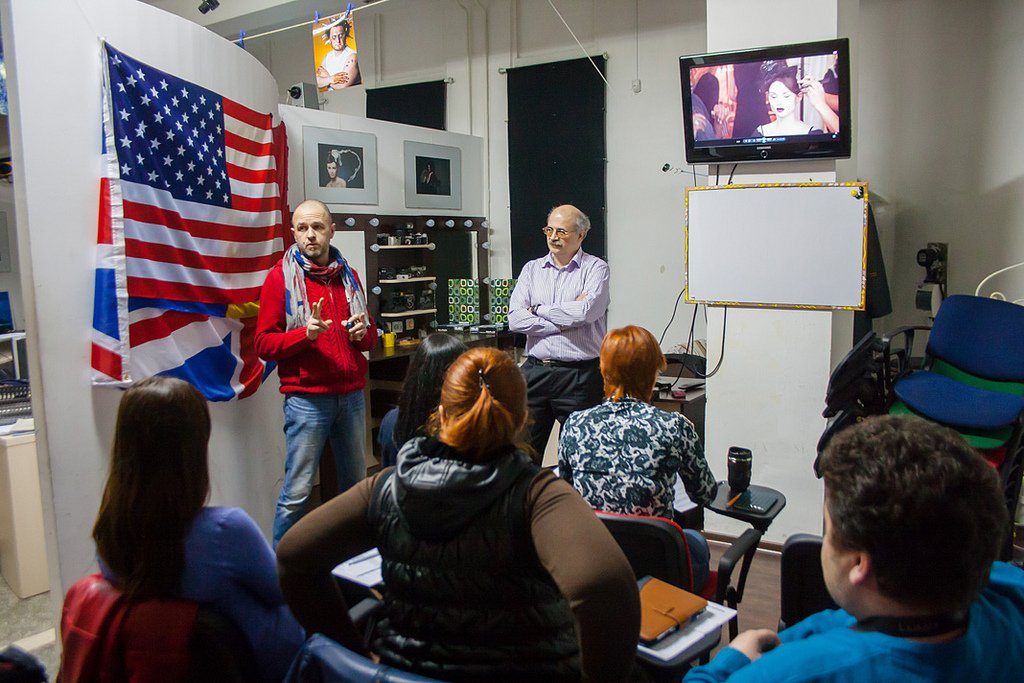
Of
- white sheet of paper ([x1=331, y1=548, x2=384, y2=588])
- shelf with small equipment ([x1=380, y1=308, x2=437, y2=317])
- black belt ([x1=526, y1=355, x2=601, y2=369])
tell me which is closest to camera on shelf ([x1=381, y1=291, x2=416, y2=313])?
shelf with small equipment ([x1=380, y1=308, x2=437, y2=317])

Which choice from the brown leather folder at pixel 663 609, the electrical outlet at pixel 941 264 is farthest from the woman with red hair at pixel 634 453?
the electrical outlet at pixel 941 264

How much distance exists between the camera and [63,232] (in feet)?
8.91

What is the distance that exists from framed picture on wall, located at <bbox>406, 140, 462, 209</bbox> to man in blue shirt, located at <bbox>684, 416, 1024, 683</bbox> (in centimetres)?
520

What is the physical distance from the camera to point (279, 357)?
11.0ft

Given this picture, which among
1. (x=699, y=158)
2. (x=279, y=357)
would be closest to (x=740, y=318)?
(x=699, y=158)

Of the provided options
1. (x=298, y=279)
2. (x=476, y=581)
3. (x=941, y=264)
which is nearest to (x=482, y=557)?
(x=476, y=581)

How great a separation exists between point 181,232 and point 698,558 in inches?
92.2

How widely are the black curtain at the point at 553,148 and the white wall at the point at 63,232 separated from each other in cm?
393

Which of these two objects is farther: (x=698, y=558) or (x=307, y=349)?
(x=307, y=349)

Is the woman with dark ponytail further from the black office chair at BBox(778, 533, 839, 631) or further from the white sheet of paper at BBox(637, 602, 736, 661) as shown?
the black office chair at BBox(778, 533, 839, 631)

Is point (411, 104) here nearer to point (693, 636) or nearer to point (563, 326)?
point (563, 326)

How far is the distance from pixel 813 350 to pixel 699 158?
1.05m

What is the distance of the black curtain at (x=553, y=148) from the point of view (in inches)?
252

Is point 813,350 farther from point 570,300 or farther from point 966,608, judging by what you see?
point 966,608
